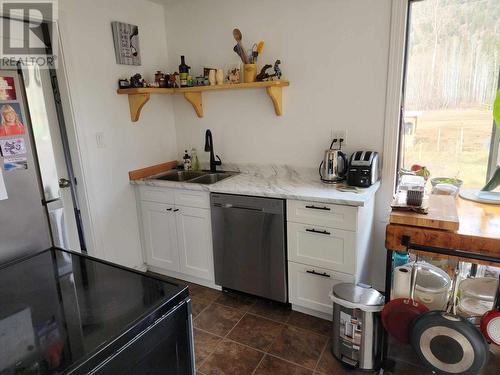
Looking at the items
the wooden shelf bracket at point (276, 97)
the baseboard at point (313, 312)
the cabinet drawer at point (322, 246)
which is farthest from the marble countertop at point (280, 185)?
the baseboard at point (313, 312)

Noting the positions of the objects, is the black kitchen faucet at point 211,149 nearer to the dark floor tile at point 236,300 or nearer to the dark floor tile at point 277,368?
the dark floor tile at point 236,300

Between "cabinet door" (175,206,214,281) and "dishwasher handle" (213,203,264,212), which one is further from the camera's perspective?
"cabinet door" (175,206,214,281)

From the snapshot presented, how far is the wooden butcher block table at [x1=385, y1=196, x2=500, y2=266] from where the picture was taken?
1.48 m

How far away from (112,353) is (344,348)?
1503mm

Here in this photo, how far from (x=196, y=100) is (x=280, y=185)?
1.19 meters

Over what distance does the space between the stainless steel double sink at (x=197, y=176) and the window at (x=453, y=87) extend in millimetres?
1481

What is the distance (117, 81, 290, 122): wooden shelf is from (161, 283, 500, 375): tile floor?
5.07ft

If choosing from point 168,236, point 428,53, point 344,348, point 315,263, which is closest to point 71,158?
point 168,236

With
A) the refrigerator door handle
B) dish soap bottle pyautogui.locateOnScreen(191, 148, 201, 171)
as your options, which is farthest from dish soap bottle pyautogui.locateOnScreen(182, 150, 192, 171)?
the refrigerator door handle

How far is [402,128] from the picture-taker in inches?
95.0

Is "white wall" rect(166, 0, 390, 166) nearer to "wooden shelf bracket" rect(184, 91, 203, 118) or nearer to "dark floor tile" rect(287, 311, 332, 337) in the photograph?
"wooden shelf bracket" rect(184, 91, 203, 118)

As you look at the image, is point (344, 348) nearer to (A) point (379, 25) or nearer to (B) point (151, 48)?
(A) point (379, 25)

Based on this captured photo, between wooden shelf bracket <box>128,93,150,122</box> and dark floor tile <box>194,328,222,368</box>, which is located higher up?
wooden shelf bracket <box>128,93,150,122</box>

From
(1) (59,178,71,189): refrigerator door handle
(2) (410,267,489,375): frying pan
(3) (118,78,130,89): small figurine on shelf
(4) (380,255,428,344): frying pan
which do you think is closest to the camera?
(2) (410,267,489,375): frying pan
